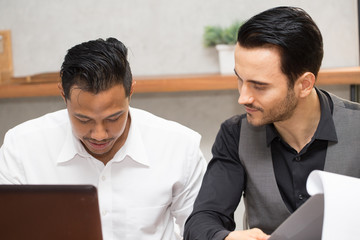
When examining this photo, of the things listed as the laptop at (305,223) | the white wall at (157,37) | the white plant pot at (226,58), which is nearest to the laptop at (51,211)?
the laptop at (305,223)

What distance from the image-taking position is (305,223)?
3.40ft

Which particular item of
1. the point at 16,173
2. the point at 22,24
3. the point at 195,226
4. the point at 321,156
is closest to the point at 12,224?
the point at 195,226

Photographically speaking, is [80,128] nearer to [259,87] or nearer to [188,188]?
[188,188]

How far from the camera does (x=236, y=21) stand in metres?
2.60

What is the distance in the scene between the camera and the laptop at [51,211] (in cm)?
94

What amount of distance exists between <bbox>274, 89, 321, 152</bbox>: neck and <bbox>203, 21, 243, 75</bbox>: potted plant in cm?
111

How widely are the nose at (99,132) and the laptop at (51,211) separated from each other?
1.58 ft

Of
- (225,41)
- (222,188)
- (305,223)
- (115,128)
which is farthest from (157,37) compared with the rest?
(305,223)

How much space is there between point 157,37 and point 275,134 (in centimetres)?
139

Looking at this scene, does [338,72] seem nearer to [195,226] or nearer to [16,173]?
[195,226]

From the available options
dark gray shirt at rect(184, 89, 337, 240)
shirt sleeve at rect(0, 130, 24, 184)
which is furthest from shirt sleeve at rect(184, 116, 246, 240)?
shirt sleeve at rect(0, 130, 24, 184)

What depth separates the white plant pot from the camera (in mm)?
2525

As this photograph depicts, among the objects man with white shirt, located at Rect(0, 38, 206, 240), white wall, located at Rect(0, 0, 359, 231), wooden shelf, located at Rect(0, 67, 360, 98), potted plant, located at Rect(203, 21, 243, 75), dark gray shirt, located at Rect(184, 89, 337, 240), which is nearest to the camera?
→ dark gray shirt, located at Rect(184, 89, 337, 240)

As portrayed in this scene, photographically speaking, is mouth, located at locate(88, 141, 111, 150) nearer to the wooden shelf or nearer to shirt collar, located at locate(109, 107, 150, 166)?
shirt collar, located at locate(109, 107, 150, 166)
